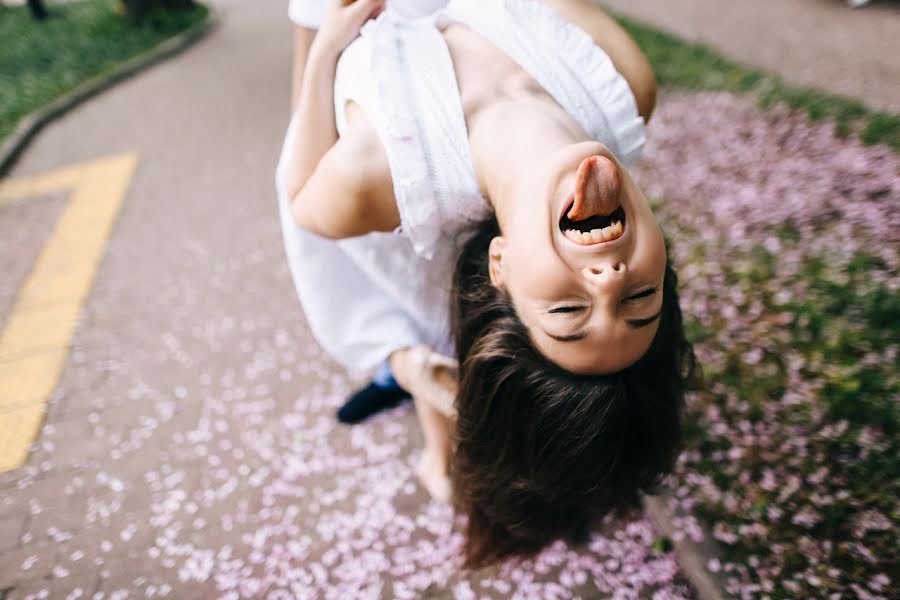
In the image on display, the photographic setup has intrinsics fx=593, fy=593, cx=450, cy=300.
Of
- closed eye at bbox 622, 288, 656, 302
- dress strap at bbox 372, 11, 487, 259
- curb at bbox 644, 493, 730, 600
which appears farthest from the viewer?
curb at bbox 644, 493, 730, 600

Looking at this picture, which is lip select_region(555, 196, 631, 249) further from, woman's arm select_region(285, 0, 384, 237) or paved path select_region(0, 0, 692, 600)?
paved path select_region(0, 0, 692, 600)

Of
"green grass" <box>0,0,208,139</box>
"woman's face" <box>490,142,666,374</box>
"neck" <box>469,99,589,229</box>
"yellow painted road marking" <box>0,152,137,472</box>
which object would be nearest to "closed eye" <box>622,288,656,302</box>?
"woman's face" <box>490,142,666,374</box>

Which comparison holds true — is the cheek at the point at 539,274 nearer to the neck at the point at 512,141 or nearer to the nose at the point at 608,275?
the nose at the point at 608,275

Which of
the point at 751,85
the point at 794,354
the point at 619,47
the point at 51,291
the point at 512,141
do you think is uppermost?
the point at 619,47

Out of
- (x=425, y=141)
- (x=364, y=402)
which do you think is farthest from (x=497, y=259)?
(x=364, y=402)

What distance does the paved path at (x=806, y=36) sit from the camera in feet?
16.1

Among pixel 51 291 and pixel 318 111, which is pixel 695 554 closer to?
pixel 318 111

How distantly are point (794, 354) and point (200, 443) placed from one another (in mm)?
2862

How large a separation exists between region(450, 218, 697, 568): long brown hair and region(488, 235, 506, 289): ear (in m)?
0.05

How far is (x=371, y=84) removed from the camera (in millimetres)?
1644

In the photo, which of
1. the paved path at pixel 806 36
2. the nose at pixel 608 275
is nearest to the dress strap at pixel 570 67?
the nose at pixel 608 275

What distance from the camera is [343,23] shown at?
185 cm

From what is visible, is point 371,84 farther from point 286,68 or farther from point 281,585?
point 286,68

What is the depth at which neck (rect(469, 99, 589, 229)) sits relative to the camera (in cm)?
143
